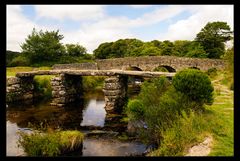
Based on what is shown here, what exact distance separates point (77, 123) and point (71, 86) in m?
7.38

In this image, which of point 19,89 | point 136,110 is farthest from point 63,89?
point 136,110

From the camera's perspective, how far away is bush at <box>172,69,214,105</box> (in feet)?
37.5

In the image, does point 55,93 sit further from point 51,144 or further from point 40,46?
point 40,46

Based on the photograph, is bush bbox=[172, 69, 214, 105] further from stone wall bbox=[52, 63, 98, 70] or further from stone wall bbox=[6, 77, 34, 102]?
stone wall bbox=[52, 63, 98, 70]

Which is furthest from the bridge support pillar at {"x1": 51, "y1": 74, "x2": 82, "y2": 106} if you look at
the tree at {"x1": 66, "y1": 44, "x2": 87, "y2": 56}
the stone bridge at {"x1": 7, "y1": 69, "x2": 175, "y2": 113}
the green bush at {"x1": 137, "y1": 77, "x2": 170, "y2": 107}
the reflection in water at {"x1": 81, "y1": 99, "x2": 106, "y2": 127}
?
the tree at {"x1": 66, "y1": 44, "x2": 87, "y2": 56}

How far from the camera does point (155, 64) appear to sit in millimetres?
29891

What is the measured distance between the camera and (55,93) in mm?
21406

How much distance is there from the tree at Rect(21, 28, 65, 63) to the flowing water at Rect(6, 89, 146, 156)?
18721mm

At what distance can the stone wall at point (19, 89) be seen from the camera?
886 inches

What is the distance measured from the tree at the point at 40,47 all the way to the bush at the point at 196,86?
3192 centimetres

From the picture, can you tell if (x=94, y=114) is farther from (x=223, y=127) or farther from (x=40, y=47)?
(x=40, y=47)

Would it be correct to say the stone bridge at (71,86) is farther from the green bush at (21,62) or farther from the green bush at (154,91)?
the green bush at (21,62)
